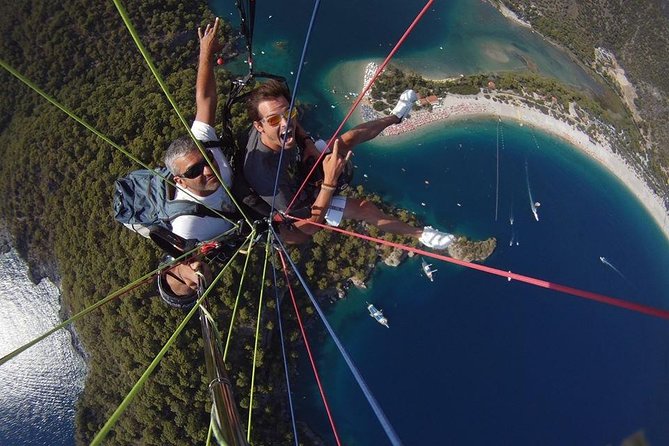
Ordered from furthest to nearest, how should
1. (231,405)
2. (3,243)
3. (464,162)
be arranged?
1. (464,162)
2. (3,243)
3. (231,405)

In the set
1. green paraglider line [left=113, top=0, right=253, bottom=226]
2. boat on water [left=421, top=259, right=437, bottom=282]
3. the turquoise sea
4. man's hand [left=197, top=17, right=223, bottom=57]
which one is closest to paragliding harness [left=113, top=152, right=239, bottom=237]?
green paraglider line [left=113, top=0, right=253, bottom=226]

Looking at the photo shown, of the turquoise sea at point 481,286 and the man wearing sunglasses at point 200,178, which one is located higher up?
the man wearing sunglasses at point 200,178

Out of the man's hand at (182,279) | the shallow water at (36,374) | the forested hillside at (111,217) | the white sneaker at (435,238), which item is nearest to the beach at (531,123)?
the forested hillside at (111,217)

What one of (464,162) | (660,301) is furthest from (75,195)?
(660,301)

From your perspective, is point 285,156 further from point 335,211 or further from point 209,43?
point 209,43

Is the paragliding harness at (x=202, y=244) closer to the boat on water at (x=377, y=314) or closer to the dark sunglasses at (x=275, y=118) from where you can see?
the dark sunglasses at (x=275, y=118)

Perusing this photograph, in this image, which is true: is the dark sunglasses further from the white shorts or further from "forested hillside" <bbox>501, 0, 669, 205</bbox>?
"forested hillside" <bbox>501, 0, 669, 205</bbox>

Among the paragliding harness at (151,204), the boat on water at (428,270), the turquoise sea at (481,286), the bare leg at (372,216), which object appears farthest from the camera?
the boat on water at (428,270)

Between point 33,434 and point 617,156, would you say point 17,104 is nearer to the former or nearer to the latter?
point 33,434
